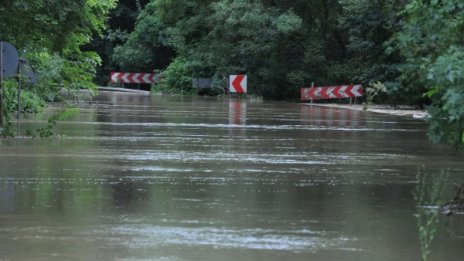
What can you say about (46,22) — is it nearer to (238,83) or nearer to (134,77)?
(238,83)

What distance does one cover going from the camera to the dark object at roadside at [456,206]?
10.0 metres

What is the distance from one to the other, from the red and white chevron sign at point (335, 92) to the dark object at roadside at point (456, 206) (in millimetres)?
31704

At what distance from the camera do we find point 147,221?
941 cm

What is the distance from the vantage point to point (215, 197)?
11.1 meters

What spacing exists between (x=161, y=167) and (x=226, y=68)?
→ 123 feet

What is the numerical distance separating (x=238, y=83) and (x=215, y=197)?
123ft

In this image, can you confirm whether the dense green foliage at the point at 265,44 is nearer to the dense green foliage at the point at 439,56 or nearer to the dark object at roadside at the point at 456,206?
the dense green foliage at the point at 439,56

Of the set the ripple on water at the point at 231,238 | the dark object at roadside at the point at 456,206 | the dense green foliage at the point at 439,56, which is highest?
the dense green foliage at the point at 439,56

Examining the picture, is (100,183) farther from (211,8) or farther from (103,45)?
(103,45)

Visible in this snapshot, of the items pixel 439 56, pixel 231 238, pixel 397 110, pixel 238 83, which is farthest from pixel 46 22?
pixel 238 83

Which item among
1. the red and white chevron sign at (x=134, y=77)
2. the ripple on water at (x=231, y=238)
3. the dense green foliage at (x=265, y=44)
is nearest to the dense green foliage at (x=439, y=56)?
the dense green foliage at (x=265, y=44)

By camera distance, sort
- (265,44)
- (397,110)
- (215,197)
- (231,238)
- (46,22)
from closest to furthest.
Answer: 1. (231,238)
2. (215,197)
3. (46,22)
4. (397,110)
5. (265,44)

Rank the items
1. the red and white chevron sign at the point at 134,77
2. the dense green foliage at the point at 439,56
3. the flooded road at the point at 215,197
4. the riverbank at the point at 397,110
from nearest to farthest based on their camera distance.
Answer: the flooded road at the point at 215,197
the dense green foliage at the point at 439,56
the riverbank at the point at 397,110
the red and white chevron sign at the point at 134,77

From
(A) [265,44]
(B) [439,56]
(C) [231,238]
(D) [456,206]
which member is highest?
(A) [265,44]
